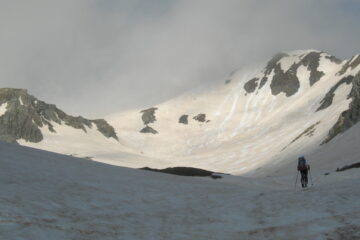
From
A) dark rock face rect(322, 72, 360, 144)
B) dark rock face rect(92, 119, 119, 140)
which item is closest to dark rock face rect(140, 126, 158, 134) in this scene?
dark rock face rect(92, 119, 119, 140)

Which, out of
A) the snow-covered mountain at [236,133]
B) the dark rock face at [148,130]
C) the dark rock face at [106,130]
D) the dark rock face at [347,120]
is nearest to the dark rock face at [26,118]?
the dark rock face at [106,130]

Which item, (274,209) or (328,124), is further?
(328,124)

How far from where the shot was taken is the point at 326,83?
17262 centimetres

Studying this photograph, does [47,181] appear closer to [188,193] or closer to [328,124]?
[188,193]

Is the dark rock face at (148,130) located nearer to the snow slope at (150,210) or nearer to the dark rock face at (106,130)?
the dark rock face at (106,130)

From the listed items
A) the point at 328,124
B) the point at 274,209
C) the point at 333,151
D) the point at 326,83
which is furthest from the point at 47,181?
the point at 326,83

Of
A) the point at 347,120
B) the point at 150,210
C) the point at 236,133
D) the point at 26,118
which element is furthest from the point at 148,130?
the point at 150,210

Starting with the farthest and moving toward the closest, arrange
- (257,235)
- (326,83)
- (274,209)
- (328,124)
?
(326,83) < (328,124) < (274,209) < (257,235)

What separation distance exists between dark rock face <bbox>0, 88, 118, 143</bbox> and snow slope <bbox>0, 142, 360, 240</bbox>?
12523cm

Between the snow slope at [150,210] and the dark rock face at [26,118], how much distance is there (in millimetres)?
125232

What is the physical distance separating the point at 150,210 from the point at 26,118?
457 ft

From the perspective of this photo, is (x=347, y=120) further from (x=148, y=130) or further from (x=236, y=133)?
(x=148, y=130)

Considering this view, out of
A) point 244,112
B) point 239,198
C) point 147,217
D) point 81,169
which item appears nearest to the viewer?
point 147,217

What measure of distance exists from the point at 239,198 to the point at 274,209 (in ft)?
9.19
